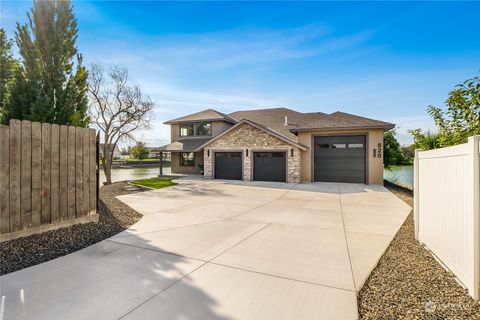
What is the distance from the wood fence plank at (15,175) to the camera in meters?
4.13

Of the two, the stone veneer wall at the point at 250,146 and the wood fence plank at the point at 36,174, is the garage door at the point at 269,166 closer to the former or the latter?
the stone veneer wall at the point at 250,146

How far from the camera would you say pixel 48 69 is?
297 inches

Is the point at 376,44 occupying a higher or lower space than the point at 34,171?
higher

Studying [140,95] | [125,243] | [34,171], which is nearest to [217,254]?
[125,243]

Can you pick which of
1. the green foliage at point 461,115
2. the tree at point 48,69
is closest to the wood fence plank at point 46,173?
the tree at point 48,69

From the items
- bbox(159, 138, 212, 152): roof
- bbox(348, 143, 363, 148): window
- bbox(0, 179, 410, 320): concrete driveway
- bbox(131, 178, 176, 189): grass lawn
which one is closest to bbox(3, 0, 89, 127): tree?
bbox(0, 179, 410, 320): concrete driveway

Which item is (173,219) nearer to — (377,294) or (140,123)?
(377,294)

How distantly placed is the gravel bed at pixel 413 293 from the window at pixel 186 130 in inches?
858

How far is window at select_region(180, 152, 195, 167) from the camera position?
23.3 metres

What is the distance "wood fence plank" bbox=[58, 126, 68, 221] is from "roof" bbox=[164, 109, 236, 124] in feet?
57.3

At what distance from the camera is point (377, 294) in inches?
113

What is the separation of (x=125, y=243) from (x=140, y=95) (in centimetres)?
1708

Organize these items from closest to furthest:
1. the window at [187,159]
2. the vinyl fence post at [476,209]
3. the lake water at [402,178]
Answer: the vinyl fence post at [476,209], the lake water at [402,178], the window at [187,159]

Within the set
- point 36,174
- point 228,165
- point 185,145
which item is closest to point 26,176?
point 36,174
